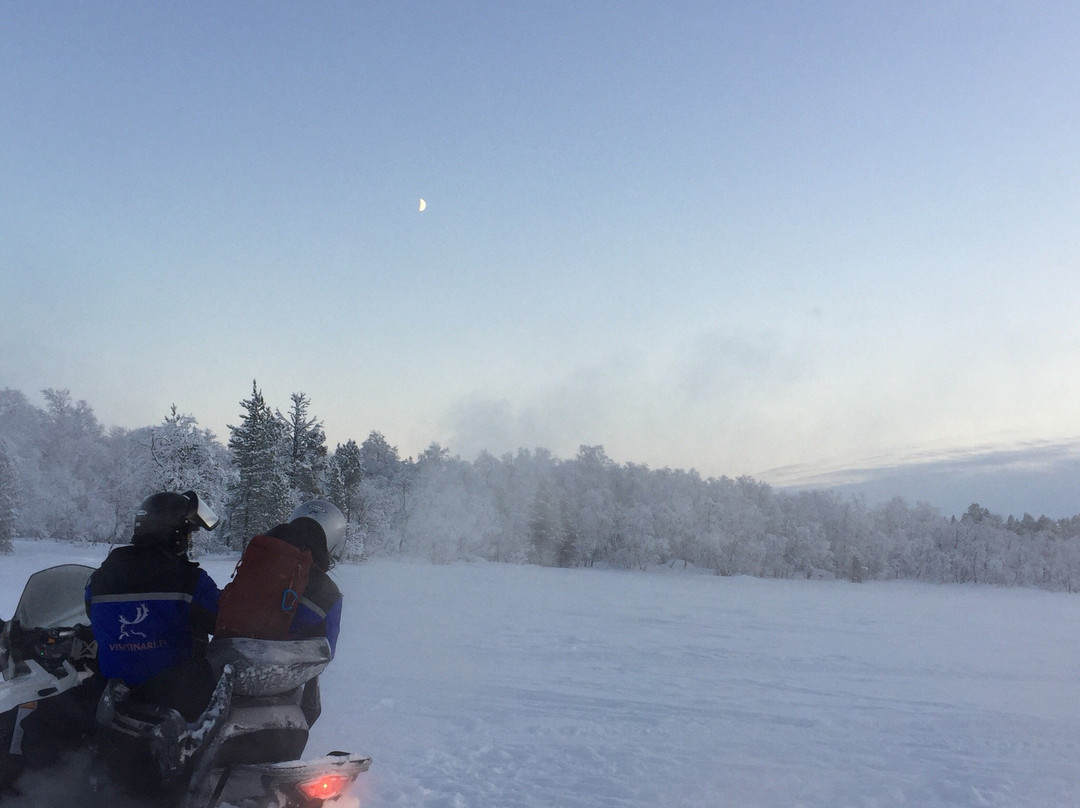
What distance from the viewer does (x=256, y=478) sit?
4844 cm

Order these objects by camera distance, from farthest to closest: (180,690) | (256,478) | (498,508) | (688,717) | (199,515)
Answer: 1. (498,508)
2. (256,478)
3. (688,717)
4. (199,515)
5. (180,690)

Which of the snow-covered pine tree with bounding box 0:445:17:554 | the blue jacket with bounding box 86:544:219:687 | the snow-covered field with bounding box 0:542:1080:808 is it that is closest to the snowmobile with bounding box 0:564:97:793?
the blue jacket with bounding box 86:544:219:687

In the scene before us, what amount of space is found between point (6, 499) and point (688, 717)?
192ft

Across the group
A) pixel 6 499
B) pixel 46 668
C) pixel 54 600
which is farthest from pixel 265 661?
pixel 6 499

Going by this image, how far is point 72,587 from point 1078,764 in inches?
376

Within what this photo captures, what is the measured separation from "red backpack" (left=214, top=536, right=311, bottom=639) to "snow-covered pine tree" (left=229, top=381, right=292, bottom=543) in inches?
1851

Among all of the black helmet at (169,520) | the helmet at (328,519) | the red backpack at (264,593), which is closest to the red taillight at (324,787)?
the red backpack at (264,593)

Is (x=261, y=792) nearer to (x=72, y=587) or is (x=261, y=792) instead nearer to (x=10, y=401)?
(x=72, y=587)

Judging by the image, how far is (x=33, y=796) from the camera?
3.53m

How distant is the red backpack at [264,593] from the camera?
10.9 feet

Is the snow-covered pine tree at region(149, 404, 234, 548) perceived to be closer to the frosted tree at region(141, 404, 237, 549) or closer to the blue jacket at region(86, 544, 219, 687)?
the frosted tree at region(141, 404, 237, 549)

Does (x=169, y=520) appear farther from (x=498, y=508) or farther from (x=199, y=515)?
(x=498, y=508)

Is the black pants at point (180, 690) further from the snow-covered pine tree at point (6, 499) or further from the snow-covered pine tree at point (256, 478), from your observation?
the snow-covered pine tree at point (6, 499)

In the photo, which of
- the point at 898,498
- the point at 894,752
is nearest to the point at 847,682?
the point at 894,752
